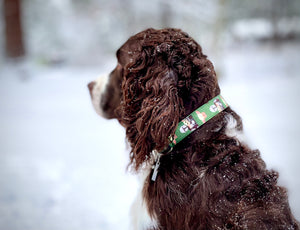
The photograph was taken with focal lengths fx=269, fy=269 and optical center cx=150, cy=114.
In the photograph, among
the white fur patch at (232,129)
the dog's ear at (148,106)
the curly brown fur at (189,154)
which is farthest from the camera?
the white fur patch at (232,129)

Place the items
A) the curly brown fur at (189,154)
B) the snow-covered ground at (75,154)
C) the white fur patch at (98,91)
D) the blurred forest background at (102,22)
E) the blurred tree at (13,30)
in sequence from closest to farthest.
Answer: the curly brown fur at (189,154) < the white fur patch at (98,91) < the snow-covered ground at (75,154) < the blurred tree at (13,30) < the blurred forest background at (102,22)

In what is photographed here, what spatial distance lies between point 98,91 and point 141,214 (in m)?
1.00

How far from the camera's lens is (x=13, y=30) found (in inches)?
513

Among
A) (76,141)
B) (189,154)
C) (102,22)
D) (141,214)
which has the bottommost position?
(141,214)

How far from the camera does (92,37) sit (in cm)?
1988

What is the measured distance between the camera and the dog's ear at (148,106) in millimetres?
1596

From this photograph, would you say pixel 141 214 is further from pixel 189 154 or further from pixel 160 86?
pixel 160 86

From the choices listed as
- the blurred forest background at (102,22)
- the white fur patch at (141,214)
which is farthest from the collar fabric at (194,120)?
the blurred forest background at (102,22)

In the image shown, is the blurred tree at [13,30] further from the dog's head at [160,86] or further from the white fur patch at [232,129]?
the white fur patch at [232,129]

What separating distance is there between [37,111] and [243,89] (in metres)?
7.44

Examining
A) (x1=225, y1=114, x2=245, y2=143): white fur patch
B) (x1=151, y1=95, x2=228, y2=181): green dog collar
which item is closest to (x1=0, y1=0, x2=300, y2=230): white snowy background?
(x1=225, y1=114, x2=245, y2=143): white fur patch

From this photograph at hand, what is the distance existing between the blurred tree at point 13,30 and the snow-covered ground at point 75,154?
12.9 feet

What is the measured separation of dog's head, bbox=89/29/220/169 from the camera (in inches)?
63.6

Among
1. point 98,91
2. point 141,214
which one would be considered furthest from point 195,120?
point 98,91
